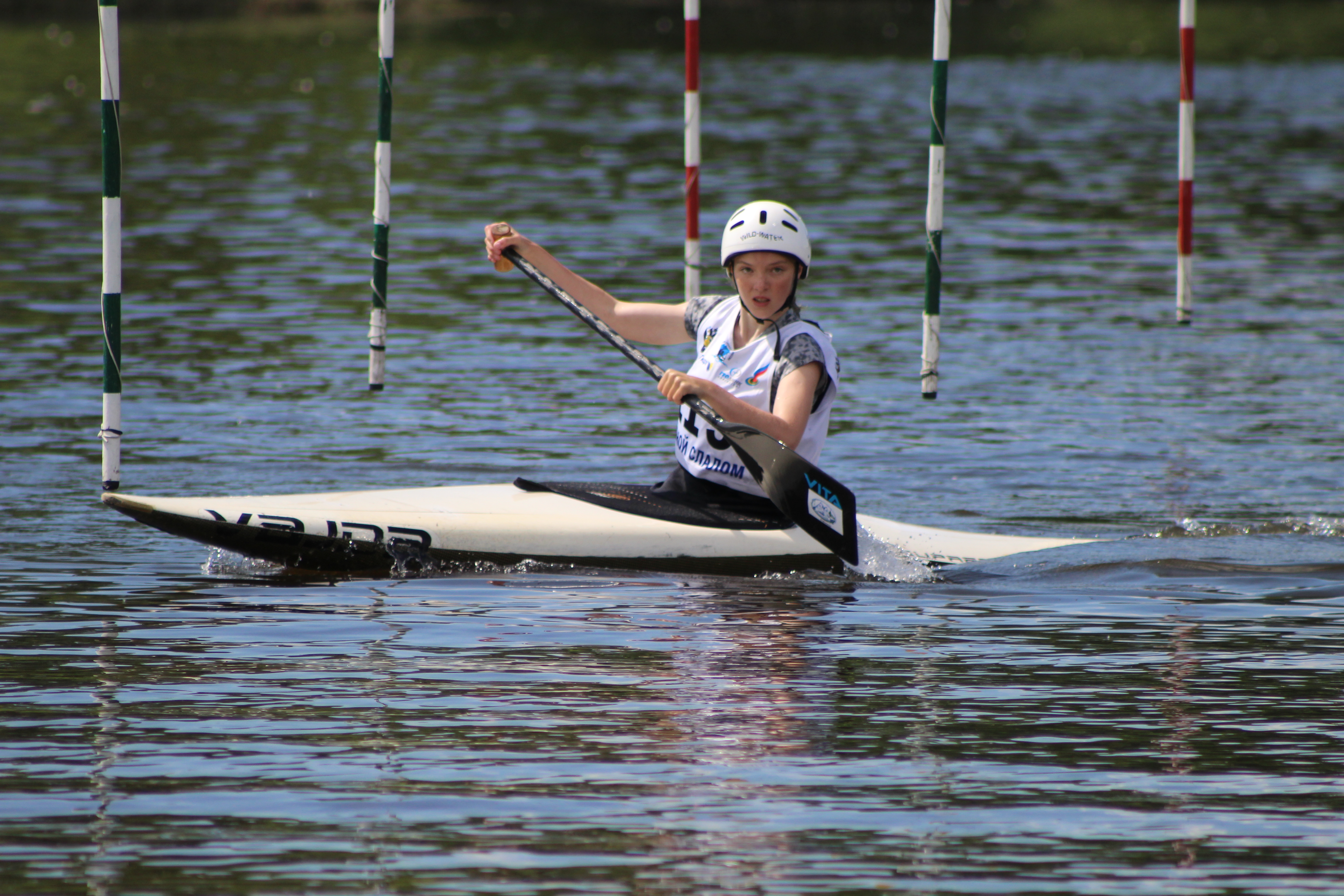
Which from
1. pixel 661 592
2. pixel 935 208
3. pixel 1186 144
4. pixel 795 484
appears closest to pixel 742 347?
A: pixel 795 484

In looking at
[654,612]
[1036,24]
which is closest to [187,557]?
[654,612]

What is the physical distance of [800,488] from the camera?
773cm

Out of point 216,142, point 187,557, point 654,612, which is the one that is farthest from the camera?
point 216,142

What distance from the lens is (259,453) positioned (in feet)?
35.4

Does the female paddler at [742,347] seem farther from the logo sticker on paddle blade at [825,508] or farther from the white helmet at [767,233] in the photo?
the logo sticker on paddle blade at [825,508]

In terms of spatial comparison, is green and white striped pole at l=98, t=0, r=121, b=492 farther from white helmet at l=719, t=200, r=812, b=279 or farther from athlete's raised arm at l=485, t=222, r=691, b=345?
white helmet at l=719, t=200, r=812, b=279

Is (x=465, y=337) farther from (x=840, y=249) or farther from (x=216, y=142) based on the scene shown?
(x=216, y=142)

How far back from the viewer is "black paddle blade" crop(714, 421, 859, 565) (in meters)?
7.69

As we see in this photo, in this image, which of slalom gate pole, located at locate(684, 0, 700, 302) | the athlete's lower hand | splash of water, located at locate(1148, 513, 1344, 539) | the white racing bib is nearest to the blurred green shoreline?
slalom gate pole, located at locate(684, 0, 700, 302)

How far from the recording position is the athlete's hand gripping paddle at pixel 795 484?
302 inches

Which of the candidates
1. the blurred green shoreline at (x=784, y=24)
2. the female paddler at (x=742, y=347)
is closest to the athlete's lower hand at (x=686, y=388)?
the female paddler at (x=742, y=347)

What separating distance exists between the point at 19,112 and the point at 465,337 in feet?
65.2

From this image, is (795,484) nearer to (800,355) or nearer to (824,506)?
(824,506)

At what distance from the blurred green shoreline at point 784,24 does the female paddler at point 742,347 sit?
136 feet
